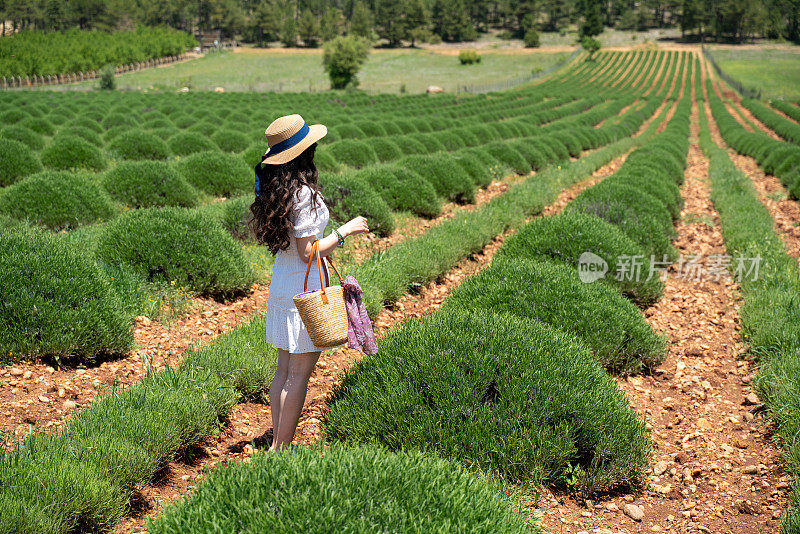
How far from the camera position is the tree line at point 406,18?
370ft

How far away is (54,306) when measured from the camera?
483cm

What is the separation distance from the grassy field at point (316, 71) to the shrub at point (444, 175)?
57.8 meters

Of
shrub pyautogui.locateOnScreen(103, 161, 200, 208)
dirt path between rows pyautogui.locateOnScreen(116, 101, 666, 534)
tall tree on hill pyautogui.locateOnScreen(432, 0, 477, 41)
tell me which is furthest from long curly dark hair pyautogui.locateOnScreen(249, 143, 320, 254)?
tall tree on hill pyautogui.locateOnScreen(432, 0, 477, 41)

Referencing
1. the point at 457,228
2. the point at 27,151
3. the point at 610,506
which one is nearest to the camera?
the point at 610,506

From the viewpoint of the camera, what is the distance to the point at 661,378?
217 inches

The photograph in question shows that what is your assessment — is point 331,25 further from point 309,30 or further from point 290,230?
point 290,230

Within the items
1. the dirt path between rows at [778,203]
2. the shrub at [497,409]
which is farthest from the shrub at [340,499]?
the dirt path between rows at [778,203]

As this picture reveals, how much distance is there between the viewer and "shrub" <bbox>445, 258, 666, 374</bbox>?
508 cm

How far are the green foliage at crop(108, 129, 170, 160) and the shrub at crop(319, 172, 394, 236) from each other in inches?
302

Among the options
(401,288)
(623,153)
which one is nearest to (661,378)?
(401,288)

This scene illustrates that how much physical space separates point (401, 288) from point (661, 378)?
294 centimetres

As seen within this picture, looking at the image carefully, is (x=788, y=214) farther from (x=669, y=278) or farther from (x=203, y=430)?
(x=203, y=430)

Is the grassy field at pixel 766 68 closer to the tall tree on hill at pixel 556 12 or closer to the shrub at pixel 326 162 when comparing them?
the tall tree on hill at pixel 556 12

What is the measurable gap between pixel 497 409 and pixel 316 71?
297ft
